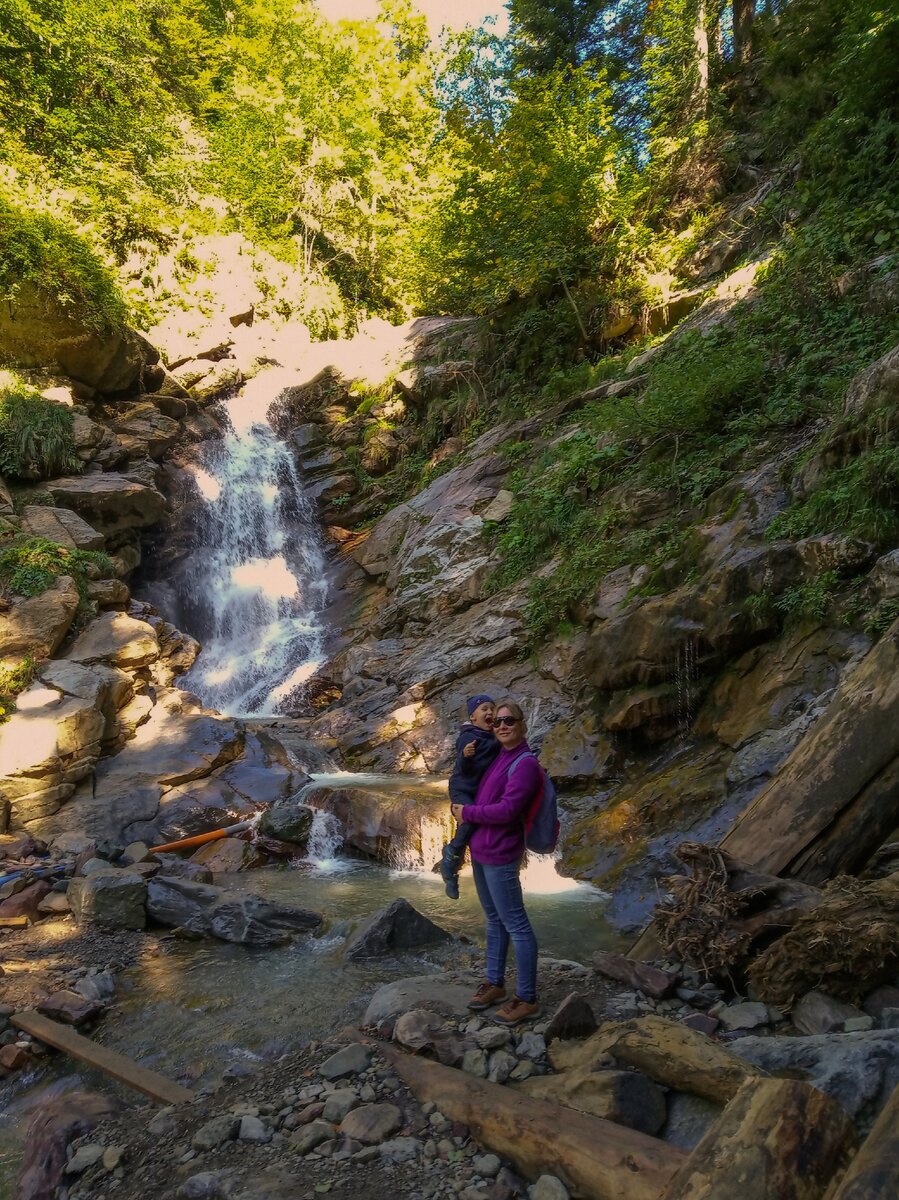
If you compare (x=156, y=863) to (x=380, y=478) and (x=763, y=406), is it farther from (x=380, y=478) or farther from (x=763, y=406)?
(x=380, y=478)

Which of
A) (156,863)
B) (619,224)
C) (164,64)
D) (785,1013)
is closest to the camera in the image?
(785,1013)

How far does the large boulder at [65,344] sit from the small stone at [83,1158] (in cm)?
1668

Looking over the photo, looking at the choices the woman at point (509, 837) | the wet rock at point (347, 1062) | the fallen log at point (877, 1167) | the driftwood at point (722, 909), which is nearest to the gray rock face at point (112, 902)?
the wet rock at point (347, 1062)

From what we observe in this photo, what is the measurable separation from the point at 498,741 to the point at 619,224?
15.3 metres

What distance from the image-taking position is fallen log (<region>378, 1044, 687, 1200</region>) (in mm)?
2398

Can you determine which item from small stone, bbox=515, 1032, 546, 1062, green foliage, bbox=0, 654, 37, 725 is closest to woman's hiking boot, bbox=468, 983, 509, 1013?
small stone, bbox=515, 1032, 546, 1062

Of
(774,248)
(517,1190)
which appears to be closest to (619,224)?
(774,248)

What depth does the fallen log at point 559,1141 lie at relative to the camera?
240 centimetres

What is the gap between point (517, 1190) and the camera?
8.63ft

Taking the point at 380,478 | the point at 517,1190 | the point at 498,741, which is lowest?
the point at 517,1190

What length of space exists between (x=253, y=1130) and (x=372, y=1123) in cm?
57

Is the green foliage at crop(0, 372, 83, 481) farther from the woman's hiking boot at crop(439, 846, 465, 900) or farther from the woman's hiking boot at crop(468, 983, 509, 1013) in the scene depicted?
the woman's hiking boot at crop(468, 983, 509, 1013)

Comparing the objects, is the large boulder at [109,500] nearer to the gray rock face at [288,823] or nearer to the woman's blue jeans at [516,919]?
the gray rock face at [288,823]

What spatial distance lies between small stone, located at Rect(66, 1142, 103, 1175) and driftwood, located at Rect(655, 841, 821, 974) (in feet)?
10.5
